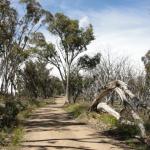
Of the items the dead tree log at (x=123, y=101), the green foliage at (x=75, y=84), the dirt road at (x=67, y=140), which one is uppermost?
the green foliage at (x=75, y=84)

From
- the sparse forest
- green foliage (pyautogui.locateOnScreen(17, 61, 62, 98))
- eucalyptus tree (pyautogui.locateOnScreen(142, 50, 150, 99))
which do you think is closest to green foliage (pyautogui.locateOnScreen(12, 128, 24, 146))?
the sparse forest

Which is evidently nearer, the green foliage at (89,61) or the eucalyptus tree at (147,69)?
the green foliage at (89,61)

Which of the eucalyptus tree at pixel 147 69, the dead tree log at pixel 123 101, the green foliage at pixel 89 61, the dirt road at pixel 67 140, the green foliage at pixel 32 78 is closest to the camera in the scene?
the dirt road at pixel 67 140

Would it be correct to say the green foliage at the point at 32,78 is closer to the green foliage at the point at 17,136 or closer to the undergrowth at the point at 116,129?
the undergrowth at the point at 116,129

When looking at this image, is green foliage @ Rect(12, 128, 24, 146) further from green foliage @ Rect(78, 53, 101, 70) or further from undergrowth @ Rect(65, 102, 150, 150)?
green foliage @ Rect(78, 53, 101, 70)

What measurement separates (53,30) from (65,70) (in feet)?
16.8

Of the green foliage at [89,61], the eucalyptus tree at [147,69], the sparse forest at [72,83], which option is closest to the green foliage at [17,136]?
the sparse forest at [72,83]

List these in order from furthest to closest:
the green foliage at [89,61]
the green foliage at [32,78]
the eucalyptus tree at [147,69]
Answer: the green foliage at [32,78] < the eucalyptus tree at [147,69] < the green foliage at [89,61]

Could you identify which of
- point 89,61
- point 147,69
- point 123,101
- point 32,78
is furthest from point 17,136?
point 32,78

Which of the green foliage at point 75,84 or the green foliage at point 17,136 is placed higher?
the green foliage at point 75,84

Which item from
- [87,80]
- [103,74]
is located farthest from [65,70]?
[87,80]

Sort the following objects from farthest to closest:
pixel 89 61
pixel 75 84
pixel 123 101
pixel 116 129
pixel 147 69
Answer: pixel 75 84 < pixel 147 69 < pixel 89 61 < pixel 116 129 < pixel 123 101

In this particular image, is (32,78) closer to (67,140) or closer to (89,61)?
(89,61)

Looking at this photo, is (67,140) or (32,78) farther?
(32,78)
